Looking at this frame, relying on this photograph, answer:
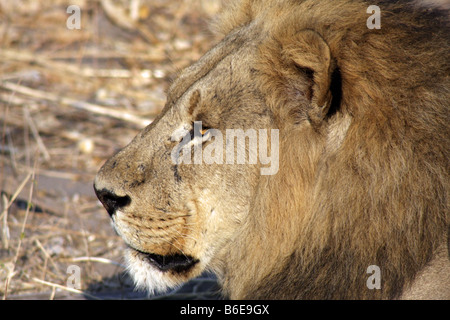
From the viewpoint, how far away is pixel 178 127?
279 cm

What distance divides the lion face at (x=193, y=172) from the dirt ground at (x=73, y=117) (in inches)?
29.2

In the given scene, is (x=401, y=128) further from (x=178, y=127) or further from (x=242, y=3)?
(x=242, y=3)

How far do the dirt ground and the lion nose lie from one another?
963mm

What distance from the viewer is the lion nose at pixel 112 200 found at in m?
2.78

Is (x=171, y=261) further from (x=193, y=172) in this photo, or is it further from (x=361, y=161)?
(x=361, y=161)

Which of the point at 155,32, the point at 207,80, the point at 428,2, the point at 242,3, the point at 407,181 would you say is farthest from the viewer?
the point at 155,32

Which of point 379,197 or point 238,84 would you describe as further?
point 238,84

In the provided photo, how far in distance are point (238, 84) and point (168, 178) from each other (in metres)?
0.54

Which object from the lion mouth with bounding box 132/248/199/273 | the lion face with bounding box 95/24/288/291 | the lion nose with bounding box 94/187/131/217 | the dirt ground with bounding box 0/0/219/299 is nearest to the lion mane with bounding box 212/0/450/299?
the lion face with bounding box 95/24/288/291

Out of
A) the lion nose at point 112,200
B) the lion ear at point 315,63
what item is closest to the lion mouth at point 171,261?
the lion nose at point 112,200

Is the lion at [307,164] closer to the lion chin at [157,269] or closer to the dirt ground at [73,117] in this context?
the lion chin at [157,269]

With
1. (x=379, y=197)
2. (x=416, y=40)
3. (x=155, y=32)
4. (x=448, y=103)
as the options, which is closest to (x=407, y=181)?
(x=379, y=197)

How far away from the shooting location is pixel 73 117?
20.2 ft

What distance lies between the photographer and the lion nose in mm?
2779
